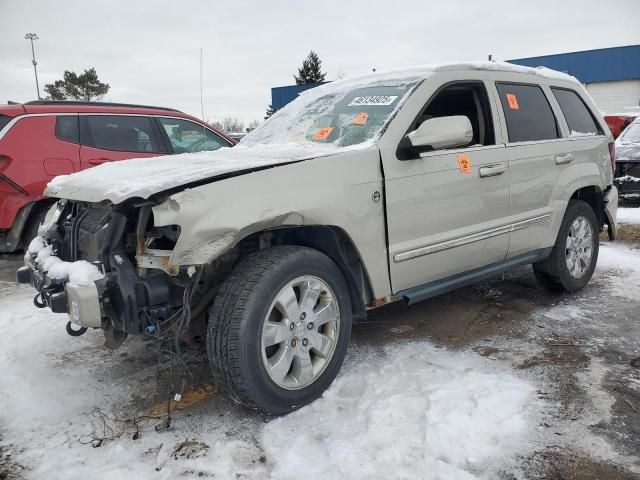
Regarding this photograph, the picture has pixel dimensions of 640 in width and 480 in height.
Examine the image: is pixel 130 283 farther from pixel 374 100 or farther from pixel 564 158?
pixel 564 158

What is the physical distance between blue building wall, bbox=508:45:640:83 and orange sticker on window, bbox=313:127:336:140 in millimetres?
28214

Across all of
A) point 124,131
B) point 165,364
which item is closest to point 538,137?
point 165,364

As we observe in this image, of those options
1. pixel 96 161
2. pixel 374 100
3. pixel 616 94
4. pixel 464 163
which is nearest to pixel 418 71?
pixel 374 100

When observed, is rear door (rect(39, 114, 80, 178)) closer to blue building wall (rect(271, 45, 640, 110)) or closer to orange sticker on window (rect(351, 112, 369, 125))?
orange sticker on window (rect(351, 112, 369, 125))

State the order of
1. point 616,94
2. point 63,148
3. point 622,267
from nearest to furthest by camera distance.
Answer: point 622,267 → point 63,148 → point 616,94

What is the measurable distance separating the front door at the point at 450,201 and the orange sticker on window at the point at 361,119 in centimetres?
31

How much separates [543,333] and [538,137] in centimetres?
150

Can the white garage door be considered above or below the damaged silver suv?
above

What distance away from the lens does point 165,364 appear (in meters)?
3.43

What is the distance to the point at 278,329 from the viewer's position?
8.70ft

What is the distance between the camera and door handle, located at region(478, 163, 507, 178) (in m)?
3.60

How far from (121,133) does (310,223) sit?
469 cm

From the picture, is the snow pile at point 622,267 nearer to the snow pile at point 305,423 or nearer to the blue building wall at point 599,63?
the snow pile at point 305,423

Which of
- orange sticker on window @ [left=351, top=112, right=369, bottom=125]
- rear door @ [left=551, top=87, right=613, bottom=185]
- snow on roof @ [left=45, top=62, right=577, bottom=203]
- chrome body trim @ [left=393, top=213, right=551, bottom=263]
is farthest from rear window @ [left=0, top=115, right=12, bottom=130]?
rear door @ [left=551, top=87, right=613, bottom=185]
